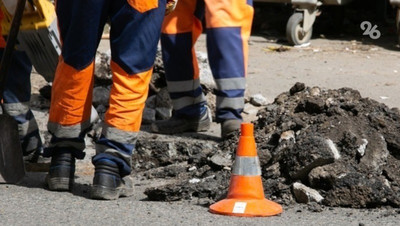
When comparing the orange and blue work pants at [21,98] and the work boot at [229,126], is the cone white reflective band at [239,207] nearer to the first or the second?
the orange and blue work pants at [21,98]

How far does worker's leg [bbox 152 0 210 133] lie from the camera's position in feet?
22.9

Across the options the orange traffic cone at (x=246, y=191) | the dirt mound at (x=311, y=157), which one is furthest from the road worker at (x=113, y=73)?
the orange traffic cone at (x=246, y=191)

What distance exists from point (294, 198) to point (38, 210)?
3.95 feet

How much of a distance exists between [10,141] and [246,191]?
1.43m

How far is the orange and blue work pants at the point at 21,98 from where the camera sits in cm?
605

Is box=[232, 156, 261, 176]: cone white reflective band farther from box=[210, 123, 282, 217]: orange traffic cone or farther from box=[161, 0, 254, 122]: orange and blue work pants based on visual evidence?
box=[161, 0, 254, 122]: orange and blue work pants

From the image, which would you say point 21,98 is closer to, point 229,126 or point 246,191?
point 229,126

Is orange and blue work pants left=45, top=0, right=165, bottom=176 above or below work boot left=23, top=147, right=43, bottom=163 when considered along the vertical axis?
above

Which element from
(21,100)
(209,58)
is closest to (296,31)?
(209,58)

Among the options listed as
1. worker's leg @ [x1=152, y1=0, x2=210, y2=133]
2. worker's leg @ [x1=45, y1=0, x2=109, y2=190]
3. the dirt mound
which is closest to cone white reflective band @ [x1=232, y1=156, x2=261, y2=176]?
the dirt mound

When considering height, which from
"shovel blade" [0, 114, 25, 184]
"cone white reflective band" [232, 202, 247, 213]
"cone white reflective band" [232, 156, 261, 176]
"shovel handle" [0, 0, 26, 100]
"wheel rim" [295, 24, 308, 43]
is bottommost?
"wheel rim" [295, 24, 308, 43]

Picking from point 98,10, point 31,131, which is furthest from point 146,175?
point 98,10

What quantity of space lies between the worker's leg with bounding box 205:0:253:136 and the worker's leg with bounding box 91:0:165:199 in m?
1.54

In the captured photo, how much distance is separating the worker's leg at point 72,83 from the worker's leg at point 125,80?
117 millimetres
